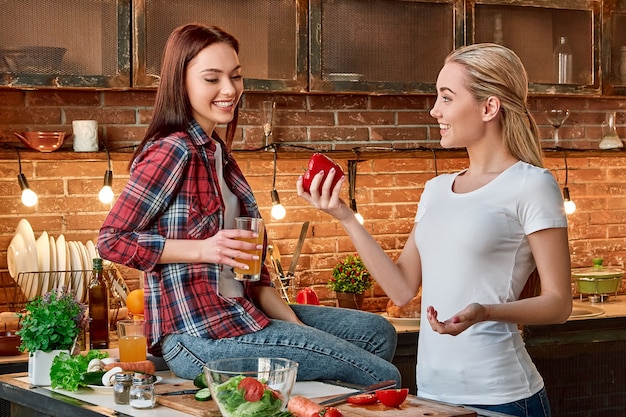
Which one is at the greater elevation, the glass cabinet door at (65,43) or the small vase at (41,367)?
the glass cabinet door at (65,43)

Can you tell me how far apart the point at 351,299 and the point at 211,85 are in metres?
1.94

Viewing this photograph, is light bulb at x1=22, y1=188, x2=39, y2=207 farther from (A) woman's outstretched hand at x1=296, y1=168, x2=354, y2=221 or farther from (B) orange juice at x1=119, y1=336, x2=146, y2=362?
(A) woman's outstretched hand at x1=296, y1=168, x2=354, y2=221

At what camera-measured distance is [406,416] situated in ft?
7.59

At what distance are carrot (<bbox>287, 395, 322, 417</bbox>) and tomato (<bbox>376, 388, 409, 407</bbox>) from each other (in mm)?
169

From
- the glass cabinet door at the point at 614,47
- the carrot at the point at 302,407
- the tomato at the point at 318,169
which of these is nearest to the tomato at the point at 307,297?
the glass cabinet door at the point at 614,47

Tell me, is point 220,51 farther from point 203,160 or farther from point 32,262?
point 32,262

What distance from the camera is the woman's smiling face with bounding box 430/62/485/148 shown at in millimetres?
2779

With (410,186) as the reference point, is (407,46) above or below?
above

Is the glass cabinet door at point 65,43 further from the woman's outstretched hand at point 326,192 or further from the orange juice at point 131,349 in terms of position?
the woman's outstretched hand at point 326,192

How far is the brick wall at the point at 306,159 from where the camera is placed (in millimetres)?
4488

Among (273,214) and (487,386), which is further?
(273,214)

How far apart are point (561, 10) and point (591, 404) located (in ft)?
5.87

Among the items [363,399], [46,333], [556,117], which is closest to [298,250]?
[556,117]

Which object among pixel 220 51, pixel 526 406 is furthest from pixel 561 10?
pixel 526 406
